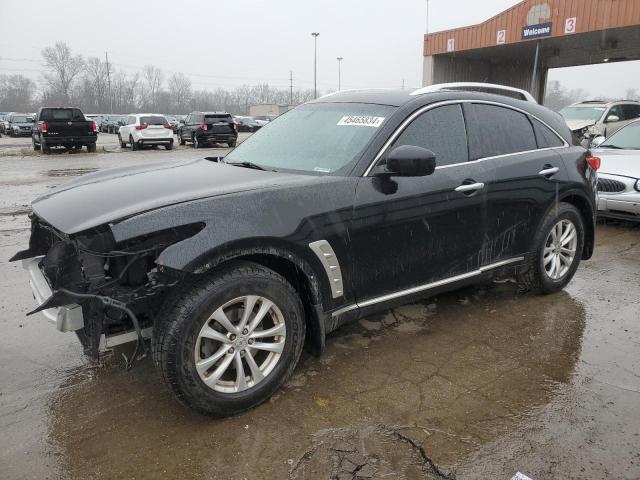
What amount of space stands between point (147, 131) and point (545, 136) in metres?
20.5

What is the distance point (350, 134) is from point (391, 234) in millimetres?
743

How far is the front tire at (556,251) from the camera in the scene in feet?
13.6

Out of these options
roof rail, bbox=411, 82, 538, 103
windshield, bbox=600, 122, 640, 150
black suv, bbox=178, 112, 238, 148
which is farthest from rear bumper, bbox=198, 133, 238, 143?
roof rail, bbox=411, 82, 538, 103

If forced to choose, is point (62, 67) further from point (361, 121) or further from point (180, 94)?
point (361, 121)

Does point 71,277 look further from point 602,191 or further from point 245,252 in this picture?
point 602,191

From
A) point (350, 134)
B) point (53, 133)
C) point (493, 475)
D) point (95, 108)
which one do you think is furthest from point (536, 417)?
point (95, 108)

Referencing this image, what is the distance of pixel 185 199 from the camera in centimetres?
260

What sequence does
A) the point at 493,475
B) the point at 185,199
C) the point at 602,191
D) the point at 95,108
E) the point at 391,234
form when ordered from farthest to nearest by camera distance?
the point at 95,108 < the point at 602,191 < the point at 391,234 < the point at 185,199 < the point at 493,475

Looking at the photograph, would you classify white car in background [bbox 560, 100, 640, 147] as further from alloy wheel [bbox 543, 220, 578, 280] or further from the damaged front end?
the damaged front end

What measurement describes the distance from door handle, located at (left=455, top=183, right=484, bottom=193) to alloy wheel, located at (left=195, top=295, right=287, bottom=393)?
1575 mm

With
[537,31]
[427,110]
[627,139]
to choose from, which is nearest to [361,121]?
[427,110]

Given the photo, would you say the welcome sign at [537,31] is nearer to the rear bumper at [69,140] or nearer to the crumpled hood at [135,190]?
the rear bumper at [69,140]

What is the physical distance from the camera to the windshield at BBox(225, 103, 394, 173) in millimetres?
3244

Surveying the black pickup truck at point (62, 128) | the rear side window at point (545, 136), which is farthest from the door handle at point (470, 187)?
the black pickup truck at point (62, 128)
